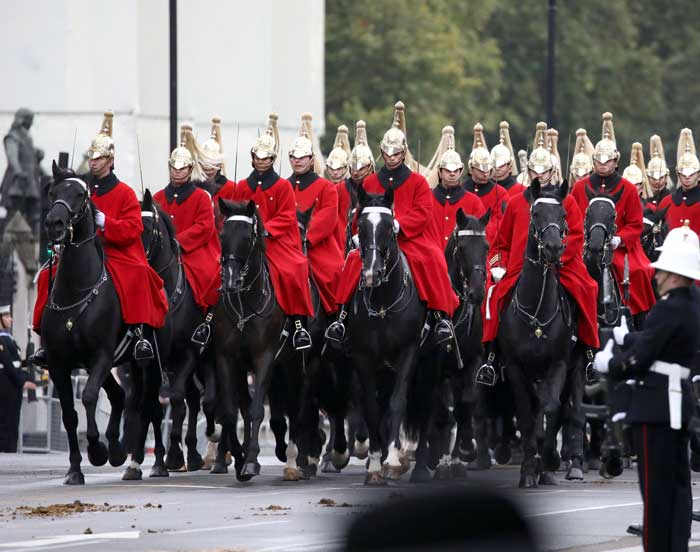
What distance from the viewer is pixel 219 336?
58.5 feet

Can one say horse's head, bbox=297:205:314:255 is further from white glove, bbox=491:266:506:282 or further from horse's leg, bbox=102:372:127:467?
horse's leg, bbox=102:372:127:467

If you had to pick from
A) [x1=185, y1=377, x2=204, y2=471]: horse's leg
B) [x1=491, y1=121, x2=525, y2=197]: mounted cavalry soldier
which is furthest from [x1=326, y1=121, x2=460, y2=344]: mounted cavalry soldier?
[x1=491, y1=121, x2=525, y2=197]: mounted cavalry soldier

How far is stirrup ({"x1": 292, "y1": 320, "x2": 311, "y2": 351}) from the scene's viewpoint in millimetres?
17891

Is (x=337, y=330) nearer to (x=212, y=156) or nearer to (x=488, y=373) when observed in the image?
(x=488, y=373)

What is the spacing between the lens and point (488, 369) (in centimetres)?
1802

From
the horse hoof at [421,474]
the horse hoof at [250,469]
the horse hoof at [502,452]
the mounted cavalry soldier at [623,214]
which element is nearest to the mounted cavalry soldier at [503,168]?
the mounted cavalry soldier at [623,214]

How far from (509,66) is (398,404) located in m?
48.5

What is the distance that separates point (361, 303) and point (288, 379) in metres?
1.38

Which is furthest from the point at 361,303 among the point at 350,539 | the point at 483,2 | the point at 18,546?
the point at 483,2

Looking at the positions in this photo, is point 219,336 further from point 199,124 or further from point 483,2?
point 483,2

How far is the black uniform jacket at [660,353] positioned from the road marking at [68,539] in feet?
11.9

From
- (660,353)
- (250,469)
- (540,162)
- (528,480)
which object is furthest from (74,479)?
(660,353)

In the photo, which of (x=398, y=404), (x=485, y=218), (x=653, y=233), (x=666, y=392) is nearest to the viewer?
(x=666, y=392)

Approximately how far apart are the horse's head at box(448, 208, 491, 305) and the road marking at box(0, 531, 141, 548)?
5690 mm
